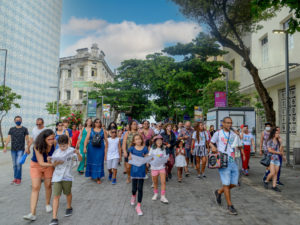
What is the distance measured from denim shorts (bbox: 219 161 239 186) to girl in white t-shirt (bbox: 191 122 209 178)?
11.5 feet

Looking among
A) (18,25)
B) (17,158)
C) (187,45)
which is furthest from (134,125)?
(18,25)

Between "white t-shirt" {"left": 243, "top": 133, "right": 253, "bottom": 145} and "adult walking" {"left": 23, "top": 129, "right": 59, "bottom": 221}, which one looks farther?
"white t-shirt" {"left": 243, "top": 133, "right": 253, "bottom": 145}

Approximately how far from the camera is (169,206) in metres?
5.36

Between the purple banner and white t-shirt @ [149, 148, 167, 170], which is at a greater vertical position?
the purple banner

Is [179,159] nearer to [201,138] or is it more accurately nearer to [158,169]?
[201,138]

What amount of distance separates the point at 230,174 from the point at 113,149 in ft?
13.0

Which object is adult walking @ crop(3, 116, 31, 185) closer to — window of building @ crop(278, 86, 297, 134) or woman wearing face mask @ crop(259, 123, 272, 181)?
woman wearing face mask @ crop(259, 123, 272, 181)

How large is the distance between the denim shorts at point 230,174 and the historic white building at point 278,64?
13.7 meters

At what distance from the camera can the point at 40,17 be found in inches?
1190

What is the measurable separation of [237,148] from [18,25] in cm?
2741

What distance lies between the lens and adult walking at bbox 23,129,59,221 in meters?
4.52

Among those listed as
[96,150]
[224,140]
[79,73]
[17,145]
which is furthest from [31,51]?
[224,140]

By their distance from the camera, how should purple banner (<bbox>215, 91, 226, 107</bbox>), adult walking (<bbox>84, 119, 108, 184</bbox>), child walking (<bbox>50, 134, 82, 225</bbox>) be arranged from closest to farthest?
child walking (<bbox>50, 134, 82, 225</bbox>), adult walking (<bbox>84, 119, 108, 184</bbox>), purple banner (<bbox>215, 91, 226, 107</bbox>)

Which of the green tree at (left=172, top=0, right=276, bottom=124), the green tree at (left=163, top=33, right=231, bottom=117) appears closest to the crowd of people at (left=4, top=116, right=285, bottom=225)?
the green tree at (left=172, top=0, right=276, bottom=124)
